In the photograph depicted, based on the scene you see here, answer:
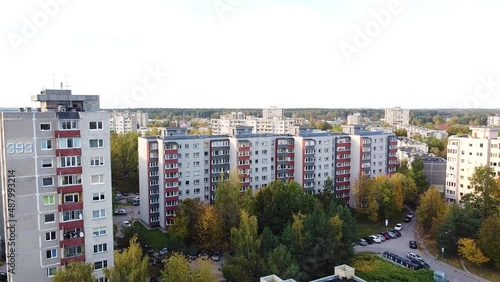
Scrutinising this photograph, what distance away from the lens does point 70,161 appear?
2516 centimetres

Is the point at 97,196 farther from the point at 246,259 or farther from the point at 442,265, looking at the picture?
the point at 442,265

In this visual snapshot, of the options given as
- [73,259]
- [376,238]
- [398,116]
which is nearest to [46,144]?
[73,259]

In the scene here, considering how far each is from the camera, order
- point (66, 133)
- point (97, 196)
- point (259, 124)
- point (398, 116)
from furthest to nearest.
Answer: point (398, 116) < point (259, 124) < point (97, 196) < point (66, 133)

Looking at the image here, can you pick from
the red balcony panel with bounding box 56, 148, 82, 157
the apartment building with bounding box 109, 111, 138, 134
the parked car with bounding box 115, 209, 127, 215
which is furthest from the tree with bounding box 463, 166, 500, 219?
the apartment building with bounding box 109, 111, 138, 134

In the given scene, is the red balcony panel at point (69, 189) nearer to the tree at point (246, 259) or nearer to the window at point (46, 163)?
the window at point (46, 163)

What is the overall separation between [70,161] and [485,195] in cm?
4261

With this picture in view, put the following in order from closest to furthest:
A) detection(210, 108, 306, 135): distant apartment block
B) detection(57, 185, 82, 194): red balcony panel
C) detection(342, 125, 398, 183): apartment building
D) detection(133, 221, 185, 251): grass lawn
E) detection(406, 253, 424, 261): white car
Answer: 1. detection(57, 185, 82, 194): red balcony panel
2. detection(133, 221, 185, 251): grass lawn
3. detection(406, 253, 424, 261): white car
4. detection(342, 125, 398, 183): apartment building
5. detection(210, 108, 306, 135): distant apartment block

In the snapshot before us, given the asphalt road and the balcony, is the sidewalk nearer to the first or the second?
the asphalt road

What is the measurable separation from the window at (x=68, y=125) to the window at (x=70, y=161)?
1.91 meters

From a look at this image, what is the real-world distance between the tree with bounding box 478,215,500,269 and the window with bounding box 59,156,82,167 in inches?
1410

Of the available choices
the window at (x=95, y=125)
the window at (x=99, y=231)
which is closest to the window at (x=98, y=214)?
the window at (x=99, y=231)

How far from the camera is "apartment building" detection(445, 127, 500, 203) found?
5084cm

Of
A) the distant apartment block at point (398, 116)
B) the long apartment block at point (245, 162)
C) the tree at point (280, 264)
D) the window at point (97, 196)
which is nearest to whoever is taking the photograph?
the window at point (97, 196)

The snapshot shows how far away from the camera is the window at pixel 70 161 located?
81.9 ft
